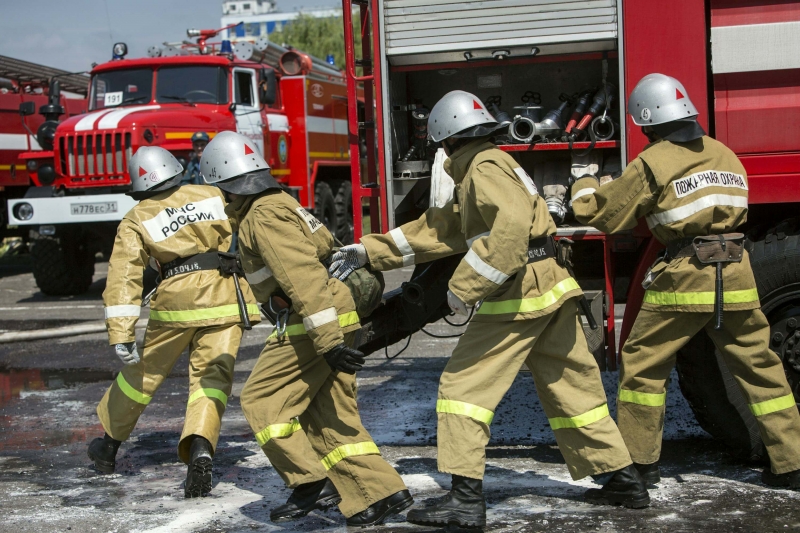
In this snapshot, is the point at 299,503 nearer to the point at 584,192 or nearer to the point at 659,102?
the point at 584,192

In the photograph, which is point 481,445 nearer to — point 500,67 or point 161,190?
point 161,190

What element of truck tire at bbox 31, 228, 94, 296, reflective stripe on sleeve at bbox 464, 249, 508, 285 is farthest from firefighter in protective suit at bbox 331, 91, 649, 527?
truck tire at bbox 31, 228, 94, 296

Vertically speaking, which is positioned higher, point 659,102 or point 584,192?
point 659,102

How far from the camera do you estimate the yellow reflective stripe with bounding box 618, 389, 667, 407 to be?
167 inches

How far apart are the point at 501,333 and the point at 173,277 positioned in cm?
179

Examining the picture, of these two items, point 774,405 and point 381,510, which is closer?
point 381,510

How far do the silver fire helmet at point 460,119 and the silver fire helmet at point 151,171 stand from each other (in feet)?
5.16

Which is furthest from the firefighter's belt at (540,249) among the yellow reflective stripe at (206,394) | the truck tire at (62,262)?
the truck tire at (62,262)

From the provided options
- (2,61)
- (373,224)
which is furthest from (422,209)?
(2,61)

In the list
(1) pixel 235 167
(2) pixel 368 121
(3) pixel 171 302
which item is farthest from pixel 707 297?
(3) pixel 171 302

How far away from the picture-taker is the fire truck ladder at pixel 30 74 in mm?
13734

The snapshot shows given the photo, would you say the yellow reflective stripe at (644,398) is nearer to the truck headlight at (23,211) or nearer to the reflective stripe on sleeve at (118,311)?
the reflective stripe on sleeve at (118,311)

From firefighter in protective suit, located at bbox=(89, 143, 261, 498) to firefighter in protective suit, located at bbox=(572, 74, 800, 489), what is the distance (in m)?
1.81

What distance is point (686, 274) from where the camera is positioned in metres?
4.12
